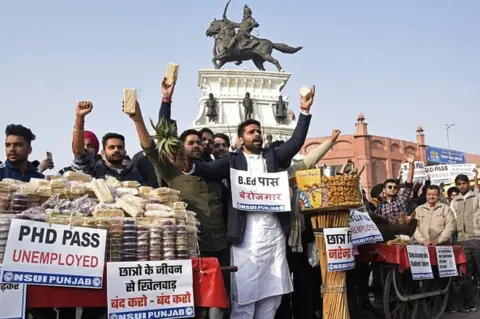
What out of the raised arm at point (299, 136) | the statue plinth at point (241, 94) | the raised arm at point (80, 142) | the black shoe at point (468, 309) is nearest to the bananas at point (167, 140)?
the raised arm at point (80, 142)

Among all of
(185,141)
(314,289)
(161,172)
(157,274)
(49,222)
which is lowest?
(314,289)

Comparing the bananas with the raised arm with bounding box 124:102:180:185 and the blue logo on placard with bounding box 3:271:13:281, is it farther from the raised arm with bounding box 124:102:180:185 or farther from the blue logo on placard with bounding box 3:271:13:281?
the blue logo on placard with bounding box 3:271:13:281

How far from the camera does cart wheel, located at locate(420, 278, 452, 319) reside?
5941mm

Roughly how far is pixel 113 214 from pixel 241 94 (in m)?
29.2

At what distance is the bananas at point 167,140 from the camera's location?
3775 millimetres

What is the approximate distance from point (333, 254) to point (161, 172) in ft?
5.50

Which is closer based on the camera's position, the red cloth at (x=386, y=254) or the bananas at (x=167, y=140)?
the bananas at (x=167, y=140)

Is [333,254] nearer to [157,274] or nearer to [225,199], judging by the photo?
[225,199]

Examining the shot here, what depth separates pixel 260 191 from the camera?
4277mm

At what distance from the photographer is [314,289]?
5.32m

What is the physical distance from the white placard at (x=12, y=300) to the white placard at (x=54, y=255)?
0.13ft

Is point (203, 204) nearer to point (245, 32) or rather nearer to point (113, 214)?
point (113, 214)

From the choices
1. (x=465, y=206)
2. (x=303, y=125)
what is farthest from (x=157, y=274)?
(x=465, y=206)

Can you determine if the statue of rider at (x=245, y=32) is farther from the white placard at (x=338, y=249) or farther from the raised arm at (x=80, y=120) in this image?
the raised arm at (x=80, y=120)
